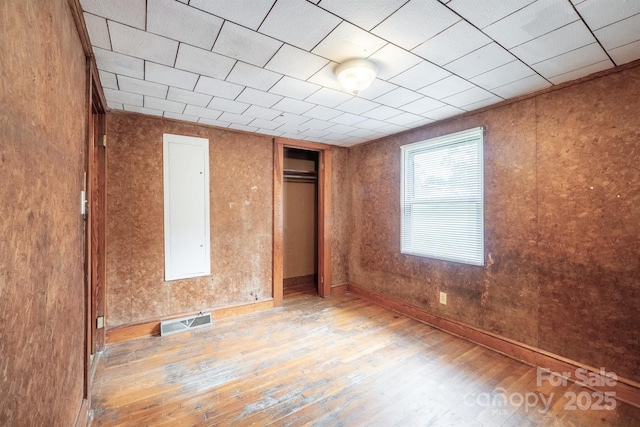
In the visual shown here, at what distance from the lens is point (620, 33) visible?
1.58m

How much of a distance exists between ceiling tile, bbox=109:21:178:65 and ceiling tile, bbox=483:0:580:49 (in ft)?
6.20

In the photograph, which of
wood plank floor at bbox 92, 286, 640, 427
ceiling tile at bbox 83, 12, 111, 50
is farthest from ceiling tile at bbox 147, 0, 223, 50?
wood plank floor at bbox 92, 286, 640, 427

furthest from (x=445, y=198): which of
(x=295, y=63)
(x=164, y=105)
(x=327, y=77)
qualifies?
(x=164, y=105)

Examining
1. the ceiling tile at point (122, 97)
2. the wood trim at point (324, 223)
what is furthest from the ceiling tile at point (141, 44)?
the wood trim at point (324, 223)

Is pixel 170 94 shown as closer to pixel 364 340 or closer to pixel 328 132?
pixel 328 132

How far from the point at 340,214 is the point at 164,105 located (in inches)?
108

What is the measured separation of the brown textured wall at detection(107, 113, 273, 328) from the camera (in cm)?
286

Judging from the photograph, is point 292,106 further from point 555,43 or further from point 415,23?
point 555,43

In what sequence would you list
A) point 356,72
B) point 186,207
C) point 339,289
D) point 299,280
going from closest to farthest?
point 356,72 < point 186,207 < point 339,289 < point 299,280

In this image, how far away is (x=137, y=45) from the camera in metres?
1.72

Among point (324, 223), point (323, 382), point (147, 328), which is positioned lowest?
point (323, 382)

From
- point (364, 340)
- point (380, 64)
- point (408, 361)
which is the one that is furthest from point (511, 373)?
point (380, 64)

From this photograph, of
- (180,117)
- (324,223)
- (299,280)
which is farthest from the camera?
(299,280)

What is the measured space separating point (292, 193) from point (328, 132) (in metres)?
1.46
